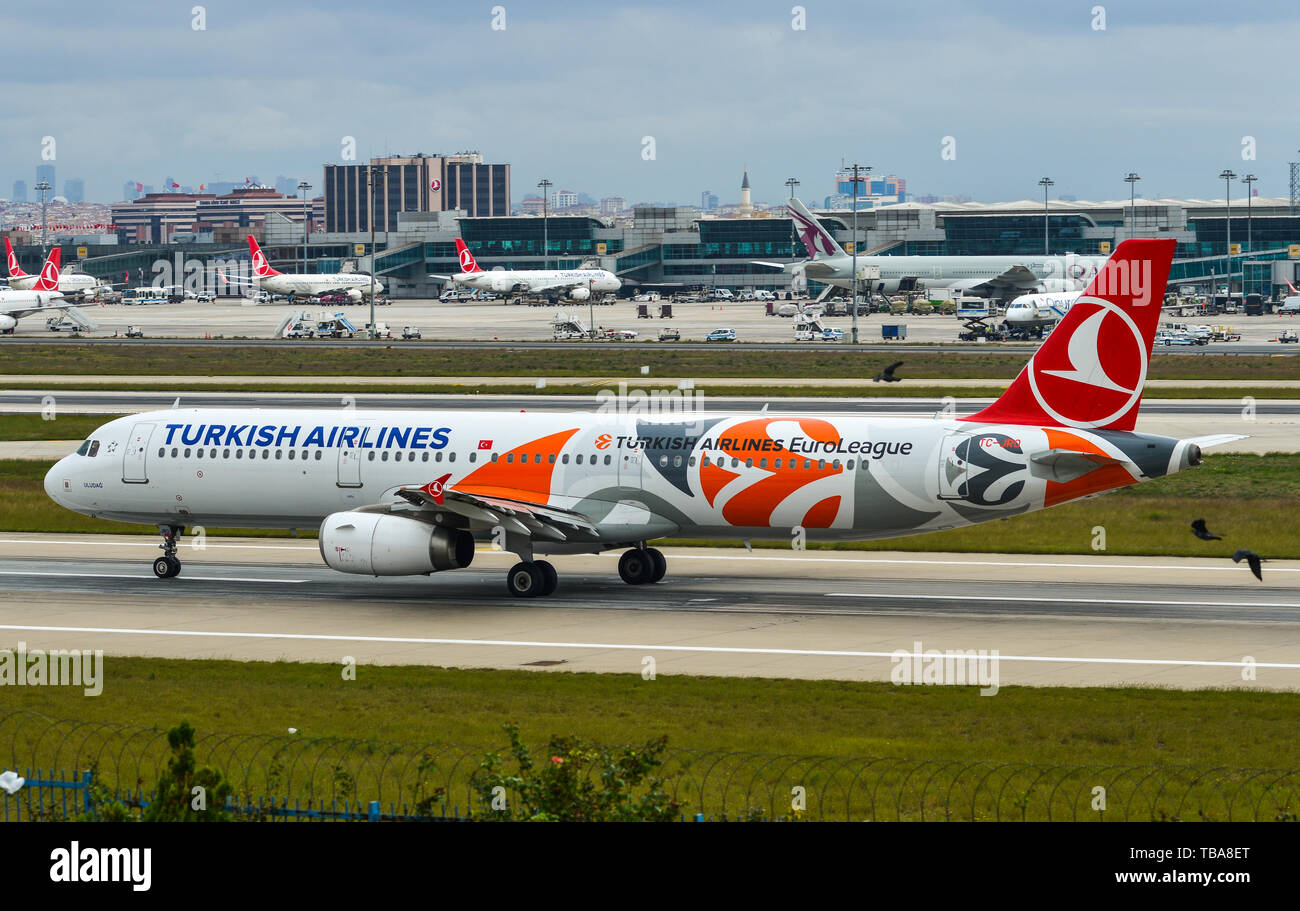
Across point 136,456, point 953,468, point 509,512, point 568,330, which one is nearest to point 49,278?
point 568,330

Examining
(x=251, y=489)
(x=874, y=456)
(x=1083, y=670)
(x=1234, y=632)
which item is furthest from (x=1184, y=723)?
(x=251, y=489)

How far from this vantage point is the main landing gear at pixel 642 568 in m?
39.4

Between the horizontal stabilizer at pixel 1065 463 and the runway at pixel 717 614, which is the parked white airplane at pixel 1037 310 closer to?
the runway at pixel 717 614

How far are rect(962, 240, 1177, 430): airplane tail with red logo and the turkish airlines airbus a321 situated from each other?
43 mm

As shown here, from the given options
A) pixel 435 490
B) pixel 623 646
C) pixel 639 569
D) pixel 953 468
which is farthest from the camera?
pixel 639 569

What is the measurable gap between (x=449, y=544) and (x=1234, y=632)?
56.7 ft

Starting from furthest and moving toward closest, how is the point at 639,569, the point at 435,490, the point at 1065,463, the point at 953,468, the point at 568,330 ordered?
the point at 568,330 < the point at 639,569 < the point at 435,490 < the point at 953,468 < the point at 1065,463

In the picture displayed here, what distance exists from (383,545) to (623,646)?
6.87m

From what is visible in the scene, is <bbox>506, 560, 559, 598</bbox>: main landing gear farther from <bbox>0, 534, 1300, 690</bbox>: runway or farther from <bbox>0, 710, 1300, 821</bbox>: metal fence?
<bbox>0, 710, 1300, 821</bbox>: metal fence

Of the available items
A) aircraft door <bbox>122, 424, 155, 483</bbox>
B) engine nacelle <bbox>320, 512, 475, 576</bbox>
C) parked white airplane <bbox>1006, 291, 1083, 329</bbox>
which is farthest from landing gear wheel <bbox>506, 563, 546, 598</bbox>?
parked white airplane <bbox>1006, 291, 1083, 329</bbox>

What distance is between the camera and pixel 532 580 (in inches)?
1476

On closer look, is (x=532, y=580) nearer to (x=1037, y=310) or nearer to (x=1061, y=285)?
(x=1037, y=310)

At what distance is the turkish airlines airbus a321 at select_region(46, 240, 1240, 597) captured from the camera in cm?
3484
